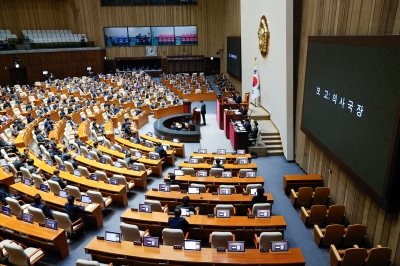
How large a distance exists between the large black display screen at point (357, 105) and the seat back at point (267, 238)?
6.83 ft

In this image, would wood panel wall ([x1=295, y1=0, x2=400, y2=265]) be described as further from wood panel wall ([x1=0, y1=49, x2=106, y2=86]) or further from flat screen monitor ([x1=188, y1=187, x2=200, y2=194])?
wood panel wall ([x1=0, y1=49, x2=106, y2=86])

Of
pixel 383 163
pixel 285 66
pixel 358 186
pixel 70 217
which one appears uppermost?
pixel 285 66

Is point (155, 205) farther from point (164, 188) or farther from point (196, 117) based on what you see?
Answer: point (196, 117)

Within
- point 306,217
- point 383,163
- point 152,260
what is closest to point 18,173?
point 152,260

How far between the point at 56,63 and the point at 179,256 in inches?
1066

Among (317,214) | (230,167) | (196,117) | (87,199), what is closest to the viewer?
(317,214)

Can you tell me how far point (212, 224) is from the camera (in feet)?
20.7

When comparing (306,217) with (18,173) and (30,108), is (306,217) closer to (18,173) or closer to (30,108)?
(18,173)

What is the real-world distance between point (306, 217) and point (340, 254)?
1484 millimetres

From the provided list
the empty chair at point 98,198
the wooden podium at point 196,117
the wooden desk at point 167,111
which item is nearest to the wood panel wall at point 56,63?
the wooden desk at point 167,111

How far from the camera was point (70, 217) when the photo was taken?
22.5ft

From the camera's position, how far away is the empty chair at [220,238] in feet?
18.6

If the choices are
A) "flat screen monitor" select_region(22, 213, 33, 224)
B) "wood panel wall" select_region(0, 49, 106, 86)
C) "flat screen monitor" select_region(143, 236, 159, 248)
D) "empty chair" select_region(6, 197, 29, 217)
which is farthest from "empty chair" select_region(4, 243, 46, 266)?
"wood panel wall" select_region(0, 49, 106, 86)

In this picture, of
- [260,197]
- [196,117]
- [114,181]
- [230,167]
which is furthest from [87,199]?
[196,117]
